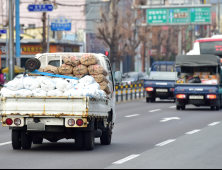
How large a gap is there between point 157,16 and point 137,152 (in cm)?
4026

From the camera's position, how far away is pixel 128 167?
29.7 ft

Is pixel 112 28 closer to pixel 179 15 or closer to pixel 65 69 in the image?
pixel 179 15

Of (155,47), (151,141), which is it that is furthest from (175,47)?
(151,141)

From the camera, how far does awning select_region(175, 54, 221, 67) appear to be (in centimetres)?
2752

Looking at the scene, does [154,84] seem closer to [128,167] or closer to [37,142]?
[37,142]

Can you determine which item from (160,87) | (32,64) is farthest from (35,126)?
(160,87)

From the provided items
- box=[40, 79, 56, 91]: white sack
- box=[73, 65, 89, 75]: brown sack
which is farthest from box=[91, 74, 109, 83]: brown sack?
box=[40, 79, 56, 91]: white sack

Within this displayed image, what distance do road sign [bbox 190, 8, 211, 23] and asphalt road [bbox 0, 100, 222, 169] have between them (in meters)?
33.2

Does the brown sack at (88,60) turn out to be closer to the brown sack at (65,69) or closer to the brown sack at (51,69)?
the brown sack at (65,69)

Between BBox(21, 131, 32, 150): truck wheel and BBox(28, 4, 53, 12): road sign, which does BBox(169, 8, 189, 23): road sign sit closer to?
BBox(28, 4, 53, 12): road sign

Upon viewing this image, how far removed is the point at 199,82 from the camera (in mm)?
26859

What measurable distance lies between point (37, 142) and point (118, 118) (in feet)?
31.6

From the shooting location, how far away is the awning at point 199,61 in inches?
1083

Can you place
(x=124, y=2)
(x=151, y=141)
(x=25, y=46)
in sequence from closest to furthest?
(x=151, y=141) < (x=25, y=46) < (x=124, y=2)
